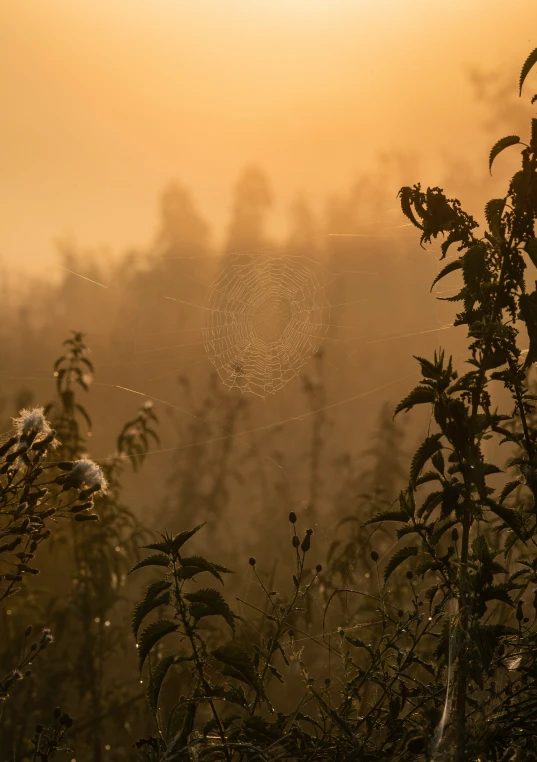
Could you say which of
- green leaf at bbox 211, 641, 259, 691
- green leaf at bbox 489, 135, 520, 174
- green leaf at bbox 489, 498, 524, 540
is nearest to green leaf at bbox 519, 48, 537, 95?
green leaf at bbox 489, 135, 520, 174

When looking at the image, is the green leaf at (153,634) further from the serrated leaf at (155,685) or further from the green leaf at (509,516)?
the green leaf at (509,516)

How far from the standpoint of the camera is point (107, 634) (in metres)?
4.21

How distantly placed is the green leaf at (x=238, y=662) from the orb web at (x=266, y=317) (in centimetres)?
531

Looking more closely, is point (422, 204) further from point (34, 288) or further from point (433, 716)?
point (34, 288)

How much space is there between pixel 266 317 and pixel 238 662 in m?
7.20

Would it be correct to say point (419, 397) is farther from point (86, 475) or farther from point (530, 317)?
point (86, 475)

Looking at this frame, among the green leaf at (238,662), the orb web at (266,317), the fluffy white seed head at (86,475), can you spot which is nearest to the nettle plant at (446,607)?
the green leaf at (238,662)

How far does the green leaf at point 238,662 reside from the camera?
141 centimetres

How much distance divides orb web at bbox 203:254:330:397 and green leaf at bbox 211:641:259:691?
5.31m

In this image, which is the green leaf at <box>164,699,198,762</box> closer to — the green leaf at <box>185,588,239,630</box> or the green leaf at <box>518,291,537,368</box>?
the green leaf at <box>185,588,239,630</box>

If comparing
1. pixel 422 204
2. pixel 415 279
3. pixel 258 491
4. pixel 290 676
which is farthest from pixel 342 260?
pixel 422 204

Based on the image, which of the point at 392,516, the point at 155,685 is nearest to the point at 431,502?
the point at 392,516

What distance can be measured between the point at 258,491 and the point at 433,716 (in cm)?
535

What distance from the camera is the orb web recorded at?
7.36 m
